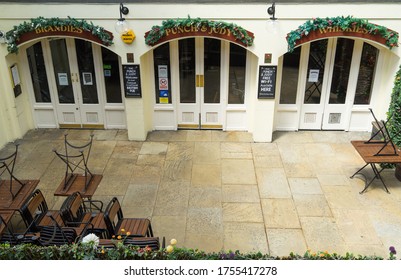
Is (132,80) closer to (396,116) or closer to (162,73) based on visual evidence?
(162,73)

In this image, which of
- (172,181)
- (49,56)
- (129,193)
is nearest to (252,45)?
(172,181)

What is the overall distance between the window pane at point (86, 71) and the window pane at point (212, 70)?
2823mm

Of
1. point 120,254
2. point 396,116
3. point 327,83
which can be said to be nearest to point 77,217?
point 120,254

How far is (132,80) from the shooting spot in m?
9.59

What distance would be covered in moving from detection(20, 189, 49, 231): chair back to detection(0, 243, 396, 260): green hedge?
126 centimetres

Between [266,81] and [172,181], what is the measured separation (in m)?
3.17

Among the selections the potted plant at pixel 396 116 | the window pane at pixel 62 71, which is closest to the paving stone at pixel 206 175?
the potted plant at pixel 396 116

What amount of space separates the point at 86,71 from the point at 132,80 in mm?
1472

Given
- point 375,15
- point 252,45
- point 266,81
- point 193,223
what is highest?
point 375,15

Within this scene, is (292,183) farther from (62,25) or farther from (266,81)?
(62,25)

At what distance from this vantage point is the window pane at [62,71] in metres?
10.1

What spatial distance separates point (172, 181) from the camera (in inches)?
338

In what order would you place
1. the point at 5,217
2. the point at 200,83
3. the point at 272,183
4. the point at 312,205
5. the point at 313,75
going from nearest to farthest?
the point at 5,217 → the point at 312,205 → the point at 272,183 → the point at 313,75 → the point at 200,83

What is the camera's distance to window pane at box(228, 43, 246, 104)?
987cm
